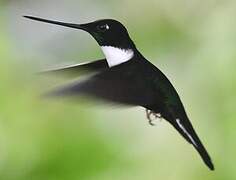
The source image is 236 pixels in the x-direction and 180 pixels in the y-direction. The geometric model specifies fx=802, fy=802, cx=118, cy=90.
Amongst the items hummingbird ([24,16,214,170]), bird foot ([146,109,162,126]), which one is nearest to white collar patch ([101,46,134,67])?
hummingbird ([24,16,214,170])

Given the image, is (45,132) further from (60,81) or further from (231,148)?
(231,148)

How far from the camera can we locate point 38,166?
5.46 feet

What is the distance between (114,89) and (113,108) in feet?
0.22

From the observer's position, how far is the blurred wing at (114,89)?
1.56 meters

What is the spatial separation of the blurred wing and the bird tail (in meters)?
0.08

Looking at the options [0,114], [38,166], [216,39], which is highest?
[216,39]

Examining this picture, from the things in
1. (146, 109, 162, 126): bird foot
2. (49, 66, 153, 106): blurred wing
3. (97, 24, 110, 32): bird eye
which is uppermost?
(97, 24, 110, 32): bird eye

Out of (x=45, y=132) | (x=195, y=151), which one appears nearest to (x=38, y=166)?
(x=45, y=132)

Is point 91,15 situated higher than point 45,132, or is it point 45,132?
point 91,15

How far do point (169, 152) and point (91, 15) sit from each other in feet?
1.08

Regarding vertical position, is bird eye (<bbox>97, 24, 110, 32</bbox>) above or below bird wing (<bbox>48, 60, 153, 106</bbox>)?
above

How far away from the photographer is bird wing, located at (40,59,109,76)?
1.62 metres

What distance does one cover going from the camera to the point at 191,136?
166 cm

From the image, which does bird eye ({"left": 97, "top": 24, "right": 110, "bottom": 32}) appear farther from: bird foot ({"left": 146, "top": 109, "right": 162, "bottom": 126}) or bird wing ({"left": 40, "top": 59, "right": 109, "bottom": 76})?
bird foot ({"left": 146, "top": 109, "right": 162, "bottom": 126})
